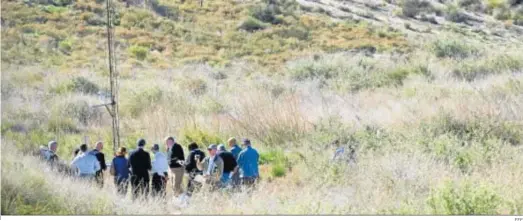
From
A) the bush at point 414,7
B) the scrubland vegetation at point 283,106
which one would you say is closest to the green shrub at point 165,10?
the scrubland vegetation at point 283,106

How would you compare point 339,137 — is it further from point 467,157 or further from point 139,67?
point 139,67

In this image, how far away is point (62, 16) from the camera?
49062mm

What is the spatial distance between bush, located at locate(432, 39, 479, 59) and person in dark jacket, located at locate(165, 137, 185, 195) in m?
26.5

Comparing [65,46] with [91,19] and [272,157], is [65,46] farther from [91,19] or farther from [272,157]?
[272,157]

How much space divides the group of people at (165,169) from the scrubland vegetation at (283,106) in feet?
2.00

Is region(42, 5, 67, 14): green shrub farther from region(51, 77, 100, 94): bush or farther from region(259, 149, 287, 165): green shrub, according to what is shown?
region(259, 149, 287, 165): green shrub

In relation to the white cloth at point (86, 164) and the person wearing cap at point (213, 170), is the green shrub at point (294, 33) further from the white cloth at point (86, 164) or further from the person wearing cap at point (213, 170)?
the white cloth at point (86, 164)

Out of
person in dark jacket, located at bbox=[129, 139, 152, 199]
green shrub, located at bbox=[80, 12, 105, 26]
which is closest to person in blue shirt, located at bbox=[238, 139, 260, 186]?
person in dark jacket, located at bbox=[129, 139, 152, 199]

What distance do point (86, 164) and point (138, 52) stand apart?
98.9 ft

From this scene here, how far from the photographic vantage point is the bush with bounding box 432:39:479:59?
38.4m

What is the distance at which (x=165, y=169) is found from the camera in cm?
1355

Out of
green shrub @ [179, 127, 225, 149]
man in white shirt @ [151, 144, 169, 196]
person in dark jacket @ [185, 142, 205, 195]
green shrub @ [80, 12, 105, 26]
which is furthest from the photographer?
green shrub @ [80, 12, 105, 26]

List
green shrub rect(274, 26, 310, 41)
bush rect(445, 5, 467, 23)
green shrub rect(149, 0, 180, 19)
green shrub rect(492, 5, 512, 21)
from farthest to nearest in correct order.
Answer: green shrub rect(492, 5, 512, 21)
bush rect(445, 5, 467, 23)
green shrub rect(149, 0, 180, 19)
green shrub rect(274, 26, 310, 41)

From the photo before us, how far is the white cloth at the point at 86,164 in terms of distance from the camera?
1349cm
